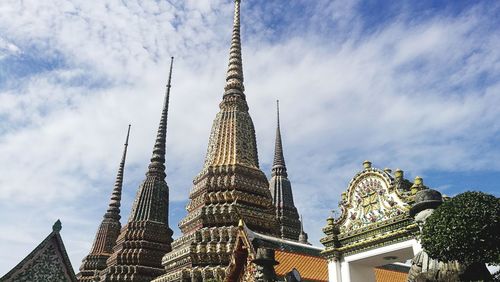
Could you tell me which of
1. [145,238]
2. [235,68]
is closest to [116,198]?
[145,238]

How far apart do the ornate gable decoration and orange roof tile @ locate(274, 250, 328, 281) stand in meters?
2.44

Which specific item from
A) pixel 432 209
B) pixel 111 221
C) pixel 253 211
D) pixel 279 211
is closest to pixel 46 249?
pixel 253 211

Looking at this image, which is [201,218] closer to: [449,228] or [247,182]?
[247,182]

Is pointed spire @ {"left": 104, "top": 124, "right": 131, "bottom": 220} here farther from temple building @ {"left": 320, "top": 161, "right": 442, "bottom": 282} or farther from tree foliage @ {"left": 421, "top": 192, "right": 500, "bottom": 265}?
tree foliage @ {"left": 421, "top": 192, "right": 500, "bottom": 265}

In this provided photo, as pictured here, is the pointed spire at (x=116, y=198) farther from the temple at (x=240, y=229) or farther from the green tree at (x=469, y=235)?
the green tree at (x=469, y=235)

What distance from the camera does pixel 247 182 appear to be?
31.5 meters

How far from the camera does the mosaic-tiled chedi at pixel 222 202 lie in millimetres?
27891

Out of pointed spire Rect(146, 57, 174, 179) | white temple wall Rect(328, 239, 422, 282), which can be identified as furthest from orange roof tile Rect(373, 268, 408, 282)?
pointed spire Rect(146, 57, 174, 179)

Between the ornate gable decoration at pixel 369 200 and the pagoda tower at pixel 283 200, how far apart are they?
1003 inches

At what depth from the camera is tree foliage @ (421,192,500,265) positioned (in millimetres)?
8914

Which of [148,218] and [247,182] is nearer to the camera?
[247,182]

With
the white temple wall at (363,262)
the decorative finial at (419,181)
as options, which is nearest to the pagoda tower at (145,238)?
the white temple wall at (363,262)

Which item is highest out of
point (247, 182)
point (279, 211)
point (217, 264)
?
point (279, 211)

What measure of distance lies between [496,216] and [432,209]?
4.47 feet
